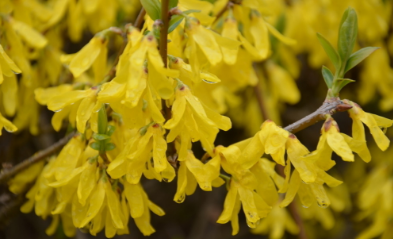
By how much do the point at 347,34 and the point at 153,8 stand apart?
41 cm

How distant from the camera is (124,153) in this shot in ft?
2.87

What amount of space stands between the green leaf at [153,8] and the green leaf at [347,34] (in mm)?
380

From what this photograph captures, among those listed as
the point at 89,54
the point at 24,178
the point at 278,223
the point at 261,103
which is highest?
the point at 89,54

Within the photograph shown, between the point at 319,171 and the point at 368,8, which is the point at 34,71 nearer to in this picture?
the point at 319,171

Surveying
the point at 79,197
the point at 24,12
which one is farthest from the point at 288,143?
the point at 24,12

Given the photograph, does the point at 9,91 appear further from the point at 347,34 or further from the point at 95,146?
the point at 347,34

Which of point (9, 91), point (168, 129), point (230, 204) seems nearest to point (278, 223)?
point (230, 204)

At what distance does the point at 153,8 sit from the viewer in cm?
85

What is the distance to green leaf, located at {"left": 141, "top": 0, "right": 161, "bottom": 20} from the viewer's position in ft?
2.76

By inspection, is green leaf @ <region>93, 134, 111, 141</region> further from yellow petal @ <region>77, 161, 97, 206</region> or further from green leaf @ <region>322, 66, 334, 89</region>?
green leaf @ <region>322, 66, 334, 89</region>

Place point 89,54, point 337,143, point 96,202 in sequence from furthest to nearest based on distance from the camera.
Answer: point 89,54 < point 96,202 < point 337,143

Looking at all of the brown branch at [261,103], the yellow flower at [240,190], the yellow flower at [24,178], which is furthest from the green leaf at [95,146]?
the brown branch at [261,103]

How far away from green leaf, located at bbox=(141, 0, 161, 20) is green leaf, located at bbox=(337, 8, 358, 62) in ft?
1.25

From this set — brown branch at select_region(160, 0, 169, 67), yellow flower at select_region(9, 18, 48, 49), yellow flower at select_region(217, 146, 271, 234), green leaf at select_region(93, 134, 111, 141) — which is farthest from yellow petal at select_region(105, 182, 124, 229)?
yellow flower at select_region(9, 18, 48, 49)
